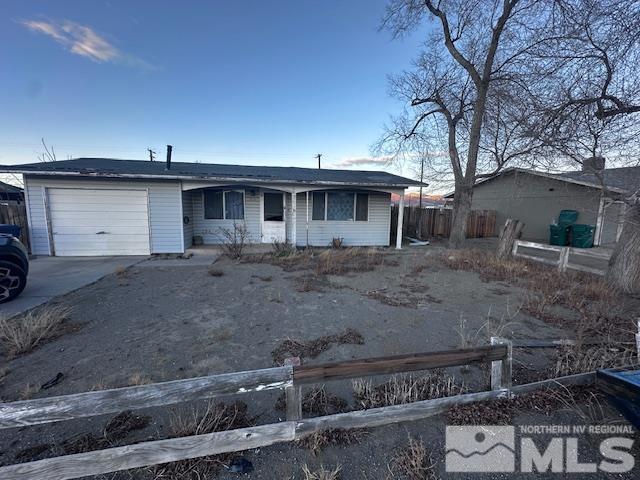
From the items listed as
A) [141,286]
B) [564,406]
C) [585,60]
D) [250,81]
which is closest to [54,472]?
[564,406]

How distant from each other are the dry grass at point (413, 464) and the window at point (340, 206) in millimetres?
9596

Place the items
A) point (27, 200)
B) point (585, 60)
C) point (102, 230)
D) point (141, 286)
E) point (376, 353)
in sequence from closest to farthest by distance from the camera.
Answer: point (376, 353), point (585, 60), point (141, 286), point (27, 200), point (102, 230)

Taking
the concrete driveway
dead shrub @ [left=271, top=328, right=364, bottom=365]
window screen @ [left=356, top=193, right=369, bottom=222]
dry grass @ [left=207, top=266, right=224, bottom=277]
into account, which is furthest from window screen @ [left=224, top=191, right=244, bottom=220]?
dead shrub @ [left=271, top=328, right=364, bottom=365]

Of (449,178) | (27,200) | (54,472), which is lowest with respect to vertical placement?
(54,472)

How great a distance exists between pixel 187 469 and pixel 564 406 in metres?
3.06

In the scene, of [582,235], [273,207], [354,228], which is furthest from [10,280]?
[582,235]

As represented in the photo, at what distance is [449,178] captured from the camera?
13.0 m

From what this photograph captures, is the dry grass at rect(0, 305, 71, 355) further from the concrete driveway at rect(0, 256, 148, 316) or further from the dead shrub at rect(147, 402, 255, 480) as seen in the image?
the dead shrub at rect(147, 402, 255, 480)

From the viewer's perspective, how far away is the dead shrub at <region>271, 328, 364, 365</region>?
10.6ft

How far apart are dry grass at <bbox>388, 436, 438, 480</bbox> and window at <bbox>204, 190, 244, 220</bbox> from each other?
10.2 meters

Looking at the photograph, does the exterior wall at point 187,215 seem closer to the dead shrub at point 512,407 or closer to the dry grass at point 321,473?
the dry grass at point 321,473

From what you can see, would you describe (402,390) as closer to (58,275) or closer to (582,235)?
(58,275)

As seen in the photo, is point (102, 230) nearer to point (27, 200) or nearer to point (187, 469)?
point (27, 200)

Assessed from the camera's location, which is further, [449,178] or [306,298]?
[449,178]
